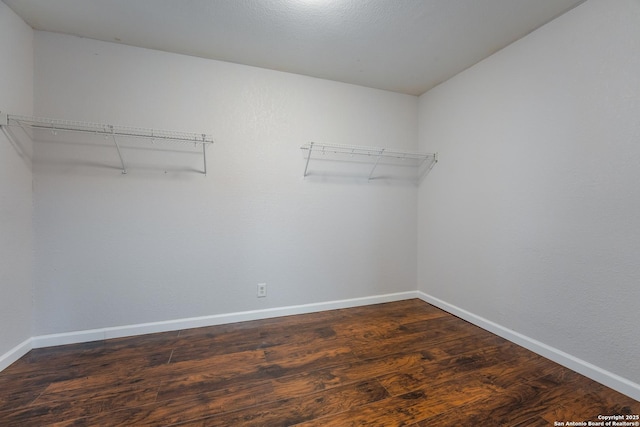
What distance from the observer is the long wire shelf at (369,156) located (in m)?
2.54

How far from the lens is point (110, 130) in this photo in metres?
2.00

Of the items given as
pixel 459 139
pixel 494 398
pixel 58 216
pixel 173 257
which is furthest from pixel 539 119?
pixel 58 216

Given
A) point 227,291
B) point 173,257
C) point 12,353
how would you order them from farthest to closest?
point 227,291 < point 173,257 < point 12,353

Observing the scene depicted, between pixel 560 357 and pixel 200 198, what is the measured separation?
9.55 ft

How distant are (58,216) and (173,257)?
83 cm

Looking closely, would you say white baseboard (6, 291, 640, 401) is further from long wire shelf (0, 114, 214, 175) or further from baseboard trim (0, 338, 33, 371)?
long wire shelf (0, 114, 214, 175)

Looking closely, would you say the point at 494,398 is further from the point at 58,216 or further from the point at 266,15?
the point at 58,216

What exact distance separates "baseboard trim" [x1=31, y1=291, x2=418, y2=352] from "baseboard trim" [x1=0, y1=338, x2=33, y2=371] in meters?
0.04

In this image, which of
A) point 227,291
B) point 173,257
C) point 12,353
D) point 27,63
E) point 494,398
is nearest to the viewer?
point 494,398

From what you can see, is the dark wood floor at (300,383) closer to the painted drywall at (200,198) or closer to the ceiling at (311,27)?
the painted drywall at (200,198)

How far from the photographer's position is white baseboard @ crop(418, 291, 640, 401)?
1440mm

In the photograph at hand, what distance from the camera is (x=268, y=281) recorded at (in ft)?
8.01

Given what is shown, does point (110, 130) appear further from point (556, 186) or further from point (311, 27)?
point (556, 186)

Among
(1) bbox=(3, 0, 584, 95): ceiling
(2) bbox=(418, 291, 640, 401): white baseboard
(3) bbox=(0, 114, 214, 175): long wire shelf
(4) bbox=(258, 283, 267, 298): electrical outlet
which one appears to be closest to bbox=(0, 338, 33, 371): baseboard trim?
A: (3) bbox=(0, 114, 214, 175): long wire shelf
